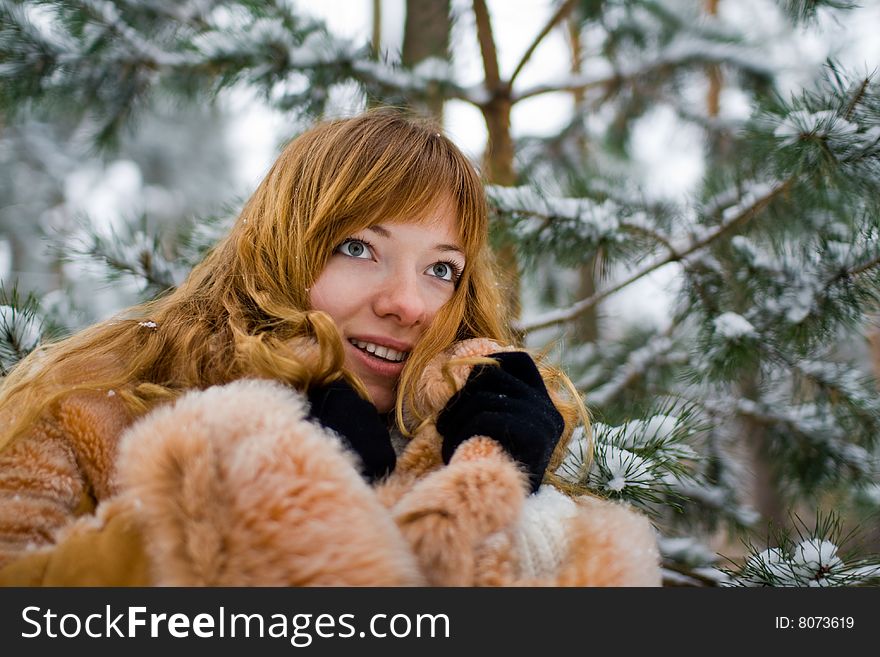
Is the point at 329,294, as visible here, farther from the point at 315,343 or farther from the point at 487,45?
the point at 487,45

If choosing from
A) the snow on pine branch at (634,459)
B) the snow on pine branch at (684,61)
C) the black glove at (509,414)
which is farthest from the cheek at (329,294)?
the snow on pine branch at (684,61)

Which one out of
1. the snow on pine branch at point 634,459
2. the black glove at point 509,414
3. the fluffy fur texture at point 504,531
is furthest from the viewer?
the snow on pine branch at point 634,459

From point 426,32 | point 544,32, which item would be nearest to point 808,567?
point 544,32

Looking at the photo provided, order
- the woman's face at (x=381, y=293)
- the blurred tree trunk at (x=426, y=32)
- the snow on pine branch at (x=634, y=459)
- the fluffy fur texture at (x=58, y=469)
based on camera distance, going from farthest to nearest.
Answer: the blurred tree trunk at (x=426, y=32) → the woman's face at (x=381, y=293) → the snow on pine branch at (x=634, y=459) → the fluffy fur texture at (x=58, y=469)

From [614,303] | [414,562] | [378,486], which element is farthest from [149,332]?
[614,303]

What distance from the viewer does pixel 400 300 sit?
142cm

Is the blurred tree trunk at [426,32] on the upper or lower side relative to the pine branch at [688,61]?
upper

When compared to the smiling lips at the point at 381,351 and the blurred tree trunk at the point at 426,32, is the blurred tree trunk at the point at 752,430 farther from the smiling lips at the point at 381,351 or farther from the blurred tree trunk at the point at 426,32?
the blurred tree trunk at the point at 426,32

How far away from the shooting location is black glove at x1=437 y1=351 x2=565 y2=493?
1.22 meters

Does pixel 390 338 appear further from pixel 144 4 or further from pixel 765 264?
pixel 144 4

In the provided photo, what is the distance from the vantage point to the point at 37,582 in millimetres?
989

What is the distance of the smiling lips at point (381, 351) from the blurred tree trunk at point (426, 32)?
4.01 feet

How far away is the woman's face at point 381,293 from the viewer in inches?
56.8

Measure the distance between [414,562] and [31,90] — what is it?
2259 millimetres
